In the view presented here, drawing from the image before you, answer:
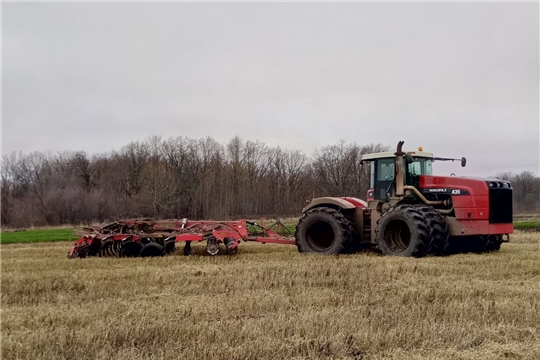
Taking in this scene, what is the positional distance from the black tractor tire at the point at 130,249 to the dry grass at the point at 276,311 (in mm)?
2284

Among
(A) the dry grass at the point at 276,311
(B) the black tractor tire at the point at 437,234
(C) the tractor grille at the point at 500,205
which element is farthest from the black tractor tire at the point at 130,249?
(C) the tractor grille at the point at 500,205

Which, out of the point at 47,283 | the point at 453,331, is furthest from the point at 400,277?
the point at 47,283

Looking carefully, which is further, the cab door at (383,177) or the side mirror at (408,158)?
the cab door at (383,177)

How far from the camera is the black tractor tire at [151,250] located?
1190 centimetres

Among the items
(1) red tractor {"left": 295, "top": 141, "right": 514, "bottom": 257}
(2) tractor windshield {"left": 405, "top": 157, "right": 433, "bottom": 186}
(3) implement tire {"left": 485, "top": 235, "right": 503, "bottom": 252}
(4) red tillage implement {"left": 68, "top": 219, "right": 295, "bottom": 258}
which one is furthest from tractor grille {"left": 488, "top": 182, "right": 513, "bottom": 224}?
(4) red tillage implement {"left": 68, "top": 219, "right": 295, "bottom": 258}

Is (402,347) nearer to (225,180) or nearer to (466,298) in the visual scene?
(466,298)

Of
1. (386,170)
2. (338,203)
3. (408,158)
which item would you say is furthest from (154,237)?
(408,158)

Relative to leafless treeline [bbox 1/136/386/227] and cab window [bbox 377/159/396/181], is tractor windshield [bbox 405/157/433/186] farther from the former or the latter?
leafless treeline [bbox 1/136/386/227]

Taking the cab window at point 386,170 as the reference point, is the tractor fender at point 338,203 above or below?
below

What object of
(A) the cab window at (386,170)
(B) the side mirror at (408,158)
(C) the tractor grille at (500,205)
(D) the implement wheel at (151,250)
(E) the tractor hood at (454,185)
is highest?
(B) the side mirror at (408,158)

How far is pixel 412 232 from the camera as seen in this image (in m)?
10.9

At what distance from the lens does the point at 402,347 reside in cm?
453

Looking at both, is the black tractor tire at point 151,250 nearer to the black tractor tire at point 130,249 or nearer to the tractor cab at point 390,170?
the black tractor tire at point 130,249

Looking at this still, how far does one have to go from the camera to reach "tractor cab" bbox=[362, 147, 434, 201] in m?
12.2
